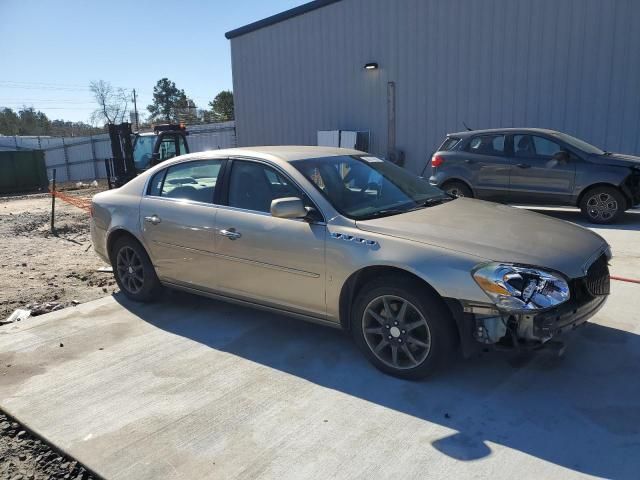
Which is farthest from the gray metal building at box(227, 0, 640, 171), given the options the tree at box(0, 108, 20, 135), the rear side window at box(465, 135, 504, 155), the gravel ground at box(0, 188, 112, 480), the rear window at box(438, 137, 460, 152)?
the tree at box(0, 108, 20, 135)

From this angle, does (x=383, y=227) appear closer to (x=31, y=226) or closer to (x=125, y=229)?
(x=125, y=229)

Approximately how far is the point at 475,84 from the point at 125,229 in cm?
1014

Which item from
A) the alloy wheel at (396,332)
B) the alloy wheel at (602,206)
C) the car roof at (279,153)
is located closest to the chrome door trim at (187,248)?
the car roof at (279,153)

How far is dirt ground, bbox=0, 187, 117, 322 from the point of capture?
5633 millimetres

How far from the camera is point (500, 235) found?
3373 millimetres

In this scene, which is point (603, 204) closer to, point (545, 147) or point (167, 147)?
point (545, 147)

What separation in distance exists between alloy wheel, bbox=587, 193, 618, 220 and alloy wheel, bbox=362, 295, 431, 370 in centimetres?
648

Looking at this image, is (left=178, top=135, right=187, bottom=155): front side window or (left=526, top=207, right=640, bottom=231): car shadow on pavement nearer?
(left=526, top=207, right=640, bottom=231): car shadow on pavement

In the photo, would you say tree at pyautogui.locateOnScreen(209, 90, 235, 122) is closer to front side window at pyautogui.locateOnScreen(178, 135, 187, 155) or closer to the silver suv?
front side window at pyautogui.locateOnScreen(178, 135, 187, 155)

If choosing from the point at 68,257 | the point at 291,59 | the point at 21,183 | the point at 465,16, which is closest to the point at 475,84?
the point at 465,16

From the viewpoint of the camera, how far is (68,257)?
25.3 feet

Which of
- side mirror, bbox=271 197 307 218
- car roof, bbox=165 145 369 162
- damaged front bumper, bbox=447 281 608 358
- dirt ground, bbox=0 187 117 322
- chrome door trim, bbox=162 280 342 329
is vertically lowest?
dirt ground, bbox=0 187 117 322

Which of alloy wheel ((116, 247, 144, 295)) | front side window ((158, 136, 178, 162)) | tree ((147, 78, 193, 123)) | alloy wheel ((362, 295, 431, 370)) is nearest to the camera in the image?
alloy wheel ((362, 295, 431, 370))

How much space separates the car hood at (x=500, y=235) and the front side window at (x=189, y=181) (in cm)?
157
